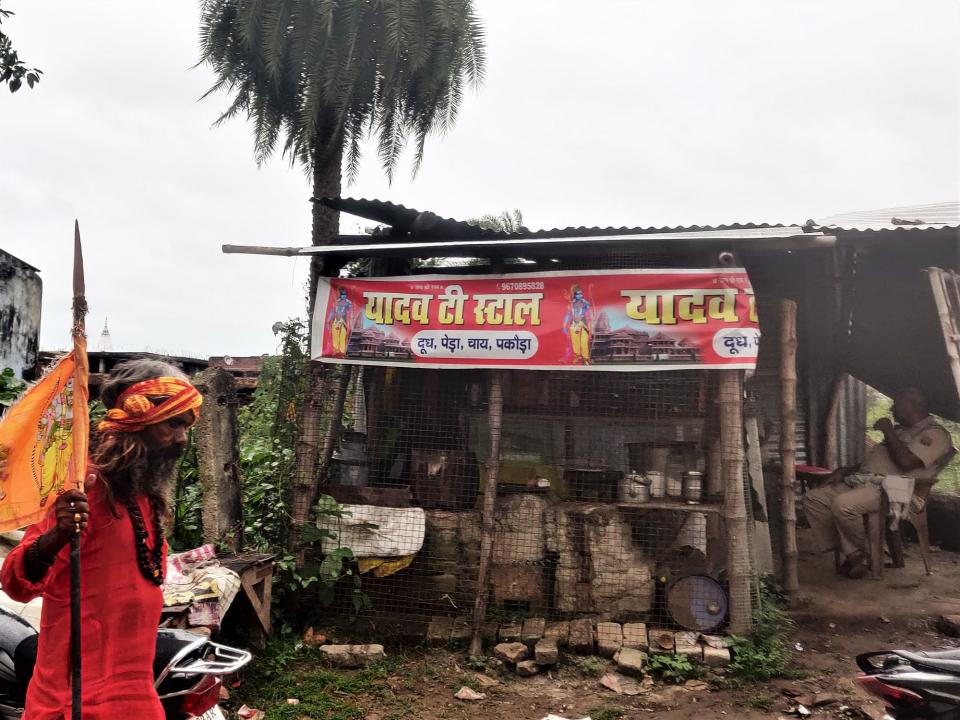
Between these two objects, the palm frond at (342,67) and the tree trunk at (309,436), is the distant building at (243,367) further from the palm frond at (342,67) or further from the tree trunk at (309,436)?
the tree trunk at (309,436)

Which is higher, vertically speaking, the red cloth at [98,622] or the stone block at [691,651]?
the red cloth at [98,622]

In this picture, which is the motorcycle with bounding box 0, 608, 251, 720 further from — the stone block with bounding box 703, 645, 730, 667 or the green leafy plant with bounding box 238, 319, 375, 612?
the stone block with bounding box 703, 645, 730, 667

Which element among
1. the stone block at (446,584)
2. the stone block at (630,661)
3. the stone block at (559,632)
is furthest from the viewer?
the stone block at (446,584)

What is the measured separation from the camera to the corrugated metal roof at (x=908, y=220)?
229 inches

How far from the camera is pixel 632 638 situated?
211 inches

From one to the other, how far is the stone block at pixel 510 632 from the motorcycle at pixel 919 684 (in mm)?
2989

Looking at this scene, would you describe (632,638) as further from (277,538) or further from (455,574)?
(277,538)

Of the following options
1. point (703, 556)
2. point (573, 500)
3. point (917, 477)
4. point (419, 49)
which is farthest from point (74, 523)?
point (419, 49)

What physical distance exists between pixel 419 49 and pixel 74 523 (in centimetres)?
1066

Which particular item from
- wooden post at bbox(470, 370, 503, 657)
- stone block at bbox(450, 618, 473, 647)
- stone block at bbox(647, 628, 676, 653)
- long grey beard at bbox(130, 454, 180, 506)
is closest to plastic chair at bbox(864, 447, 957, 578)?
stone block at bbox(647, 628, 676, 653)

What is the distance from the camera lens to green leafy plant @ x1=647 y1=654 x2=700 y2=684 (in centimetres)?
498

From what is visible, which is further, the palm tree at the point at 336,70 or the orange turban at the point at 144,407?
the palm tree at the point at 336,70

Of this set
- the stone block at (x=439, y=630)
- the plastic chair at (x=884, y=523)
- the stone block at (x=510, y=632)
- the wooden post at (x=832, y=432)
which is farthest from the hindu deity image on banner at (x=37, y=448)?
the wooden post at (x=832, y=432)

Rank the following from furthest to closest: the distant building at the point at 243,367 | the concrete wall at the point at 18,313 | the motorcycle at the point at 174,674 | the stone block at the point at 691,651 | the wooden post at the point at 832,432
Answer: the distant building at the point at 243,367 → the concrete wall at the point at 18,313 → the wooden post at the point at 832,432 → the stone block at the point at 691,651 → the motorcycle at the point at 174,674
